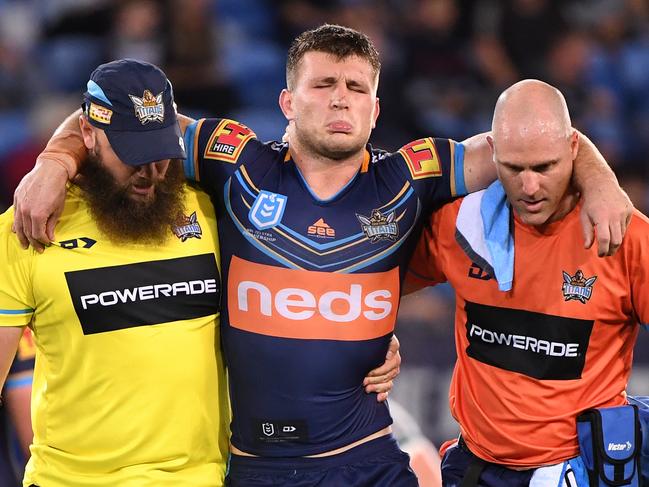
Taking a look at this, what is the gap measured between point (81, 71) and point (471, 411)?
5.40m

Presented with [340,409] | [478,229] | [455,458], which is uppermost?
[478,229]

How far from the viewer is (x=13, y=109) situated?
26.3 feet

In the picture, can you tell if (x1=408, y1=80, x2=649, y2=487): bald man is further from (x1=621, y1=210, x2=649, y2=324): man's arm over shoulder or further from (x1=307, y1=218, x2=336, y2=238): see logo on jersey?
(x1=307, y1=218, x2=336, y2=238): see logo on jersey

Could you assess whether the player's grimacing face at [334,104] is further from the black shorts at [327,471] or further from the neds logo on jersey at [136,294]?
the black shorts at [327,471]

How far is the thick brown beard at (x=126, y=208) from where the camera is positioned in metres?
3.54

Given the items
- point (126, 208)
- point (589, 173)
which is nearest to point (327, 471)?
point (126, 208)

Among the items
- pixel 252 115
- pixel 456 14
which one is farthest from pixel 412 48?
pixel 252 115

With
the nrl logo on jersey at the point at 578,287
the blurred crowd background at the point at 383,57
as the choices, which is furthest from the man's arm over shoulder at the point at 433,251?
the blurred crowd background at the point at 383,57

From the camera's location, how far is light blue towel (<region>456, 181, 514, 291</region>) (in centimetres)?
367

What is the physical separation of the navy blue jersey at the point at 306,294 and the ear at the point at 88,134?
0.40 meters

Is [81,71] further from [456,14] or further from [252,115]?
[456,14]

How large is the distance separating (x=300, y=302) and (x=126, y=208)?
0.64 meters

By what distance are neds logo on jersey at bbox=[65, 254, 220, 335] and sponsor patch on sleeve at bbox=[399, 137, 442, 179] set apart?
2.73ft

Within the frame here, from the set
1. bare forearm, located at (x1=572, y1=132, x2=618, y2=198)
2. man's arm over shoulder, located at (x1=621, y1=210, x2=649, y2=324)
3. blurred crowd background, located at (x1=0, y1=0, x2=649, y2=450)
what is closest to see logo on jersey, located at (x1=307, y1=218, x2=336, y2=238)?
bare forearm, located at (x1=572, y1=132, x2=618, y2=198)
